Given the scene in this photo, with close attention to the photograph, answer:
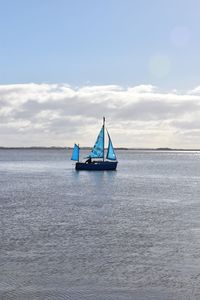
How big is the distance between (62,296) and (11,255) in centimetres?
816

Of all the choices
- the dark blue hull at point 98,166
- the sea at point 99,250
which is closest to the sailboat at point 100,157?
the dark blue hull at point 98,166

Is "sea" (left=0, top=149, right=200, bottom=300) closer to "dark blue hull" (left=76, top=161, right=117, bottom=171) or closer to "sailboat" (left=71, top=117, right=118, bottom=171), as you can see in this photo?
"sailboat" (left=71, top=117, right=118, bottom=171)

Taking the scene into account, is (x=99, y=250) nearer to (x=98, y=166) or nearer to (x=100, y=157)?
(x=100, y=157)

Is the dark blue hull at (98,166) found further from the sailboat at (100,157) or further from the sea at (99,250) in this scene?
the sea at (99,250)

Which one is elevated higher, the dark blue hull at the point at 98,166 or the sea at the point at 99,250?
the dark blue hull at the point at 98,166

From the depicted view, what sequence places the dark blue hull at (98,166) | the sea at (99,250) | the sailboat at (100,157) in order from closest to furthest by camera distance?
the sea at (99,250) → the sailboat at (100,157) → the dark blue hull at (98,166)

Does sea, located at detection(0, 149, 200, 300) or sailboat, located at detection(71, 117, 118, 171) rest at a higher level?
sailboat, located at detection(71, 117, 118, 171)

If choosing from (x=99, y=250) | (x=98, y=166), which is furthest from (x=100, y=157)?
(x=99, y=250)

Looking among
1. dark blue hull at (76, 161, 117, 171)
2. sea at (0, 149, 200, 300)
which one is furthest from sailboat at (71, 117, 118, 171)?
sea at (0, 149, 200, 300)

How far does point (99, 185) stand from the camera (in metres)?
87.2

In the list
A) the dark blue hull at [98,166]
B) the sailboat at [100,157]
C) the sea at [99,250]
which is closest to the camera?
the sea at [99,250]

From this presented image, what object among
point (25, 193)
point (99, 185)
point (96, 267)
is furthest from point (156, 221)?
point (99, 185)

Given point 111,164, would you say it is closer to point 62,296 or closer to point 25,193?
point 25,193

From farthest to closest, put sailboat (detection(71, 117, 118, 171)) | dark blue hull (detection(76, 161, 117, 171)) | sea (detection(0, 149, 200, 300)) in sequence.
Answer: dark blue hull (detection(76, 161, 117, 171)) → sailboat (detection(71, 117, 118, 171)) → sea (detection(0, 149, 200, 300))
